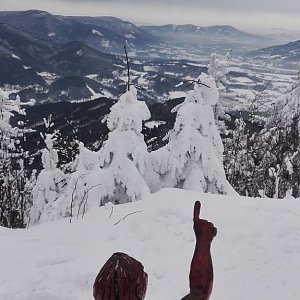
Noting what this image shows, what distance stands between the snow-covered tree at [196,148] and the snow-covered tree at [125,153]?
84 cm

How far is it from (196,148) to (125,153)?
2.20m

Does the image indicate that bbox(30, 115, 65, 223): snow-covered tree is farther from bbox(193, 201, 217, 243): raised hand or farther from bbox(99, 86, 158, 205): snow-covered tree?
bbox(193, 201, 217, 243): raised hand

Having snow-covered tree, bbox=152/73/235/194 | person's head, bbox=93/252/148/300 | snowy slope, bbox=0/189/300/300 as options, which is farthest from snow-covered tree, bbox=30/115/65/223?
person's head, bbox=93/252/148/300

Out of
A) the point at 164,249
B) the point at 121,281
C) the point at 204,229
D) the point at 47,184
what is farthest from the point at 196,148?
the point at 121,281

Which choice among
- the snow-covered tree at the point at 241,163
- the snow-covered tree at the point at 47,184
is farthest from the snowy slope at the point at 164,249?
the snow-covered tree at the point at 241,163

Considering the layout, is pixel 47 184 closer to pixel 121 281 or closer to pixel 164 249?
pixel 164 249

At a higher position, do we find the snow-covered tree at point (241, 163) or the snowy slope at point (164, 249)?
the snowy slope at point (164, 249)

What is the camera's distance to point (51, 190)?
16484 millimetres

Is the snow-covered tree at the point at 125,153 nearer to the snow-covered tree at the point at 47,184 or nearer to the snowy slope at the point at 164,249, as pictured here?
the snowy slope at the point at 164,249

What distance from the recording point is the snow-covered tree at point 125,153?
466 inches

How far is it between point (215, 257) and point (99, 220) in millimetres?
2779

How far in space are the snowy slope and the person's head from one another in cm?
349

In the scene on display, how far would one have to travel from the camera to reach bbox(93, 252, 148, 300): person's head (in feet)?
5.30

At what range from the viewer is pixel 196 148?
1259 cm
